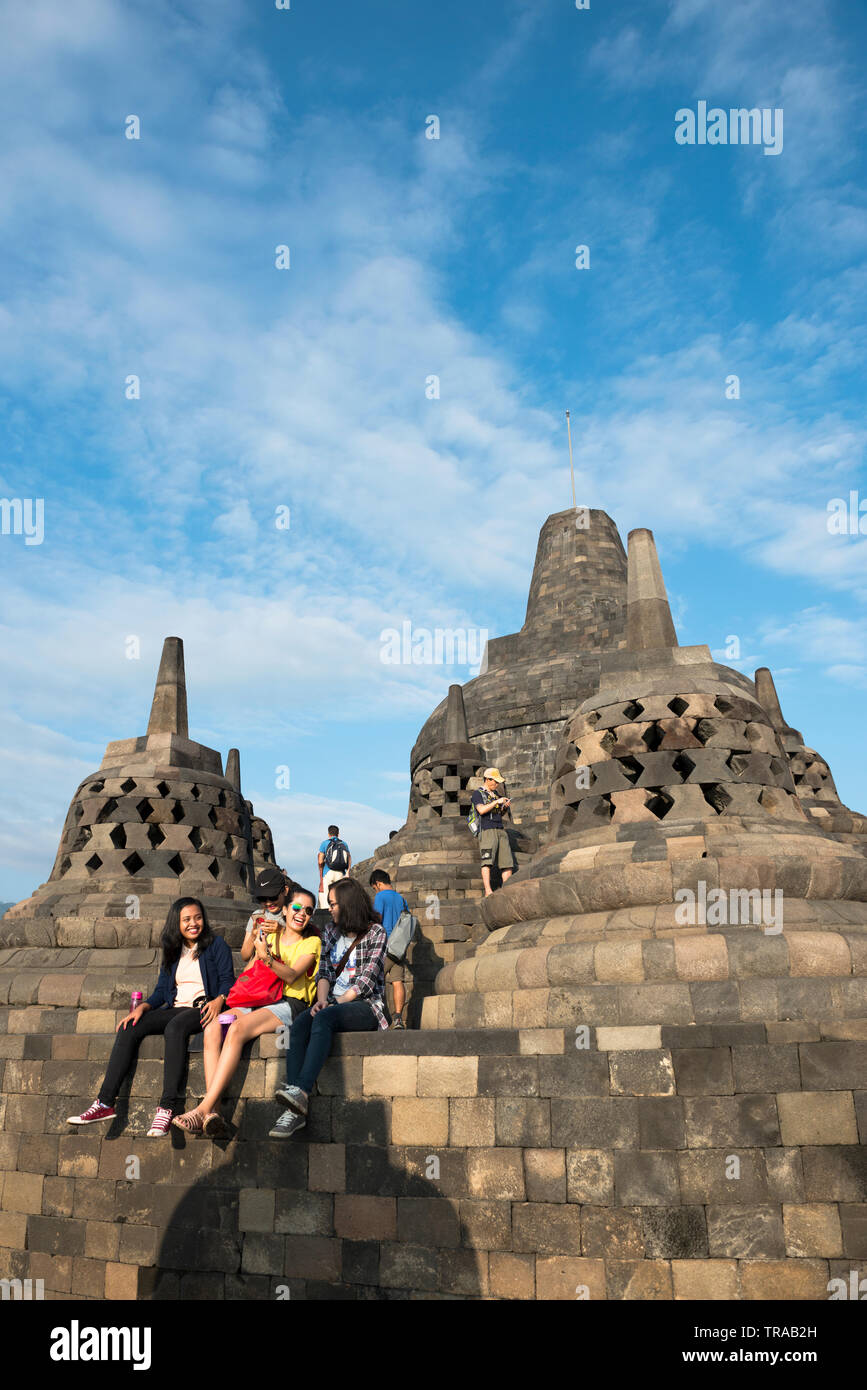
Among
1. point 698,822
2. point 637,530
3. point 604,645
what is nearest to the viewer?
point 698,822

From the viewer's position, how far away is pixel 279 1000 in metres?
5.79

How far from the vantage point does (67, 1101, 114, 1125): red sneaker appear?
584 cm

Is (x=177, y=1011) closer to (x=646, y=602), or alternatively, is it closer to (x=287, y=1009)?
(x=287, y=1009)

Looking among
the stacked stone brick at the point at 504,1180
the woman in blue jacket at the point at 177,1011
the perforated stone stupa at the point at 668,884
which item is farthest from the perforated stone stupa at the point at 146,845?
the perforated stone stupa at the point at 668,884

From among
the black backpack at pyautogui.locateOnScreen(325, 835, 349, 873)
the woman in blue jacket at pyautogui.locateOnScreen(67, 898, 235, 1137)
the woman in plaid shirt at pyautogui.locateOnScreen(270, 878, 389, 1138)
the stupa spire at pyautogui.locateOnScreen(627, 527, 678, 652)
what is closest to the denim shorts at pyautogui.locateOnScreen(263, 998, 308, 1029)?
the woman in plaid shirt at pyautogui.locateOnScreen(270, 878, 389, 1138)

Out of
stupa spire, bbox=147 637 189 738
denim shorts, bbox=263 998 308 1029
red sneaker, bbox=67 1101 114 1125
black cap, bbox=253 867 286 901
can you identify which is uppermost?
stupa spire, bbox=147 637 189 738

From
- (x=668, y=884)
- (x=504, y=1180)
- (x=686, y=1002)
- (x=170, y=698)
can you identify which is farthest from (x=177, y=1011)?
(x=170, y=698)

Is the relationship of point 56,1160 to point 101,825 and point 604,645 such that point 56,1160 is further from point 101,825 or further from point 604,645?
point 604,645

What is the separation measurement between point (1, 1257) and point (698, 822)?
5.68 m

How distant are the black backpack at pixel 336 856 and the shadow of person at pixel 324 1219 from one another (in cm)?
622

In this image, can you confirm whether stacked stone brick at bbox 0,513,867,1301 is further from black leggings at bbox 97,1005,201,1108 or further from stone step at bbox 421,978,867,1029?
black leggings at bbox 97,1005,201,1108

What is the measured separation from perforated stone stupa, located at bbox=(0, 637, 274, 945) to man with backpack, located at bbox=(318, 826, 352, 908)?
1486 millimetres
